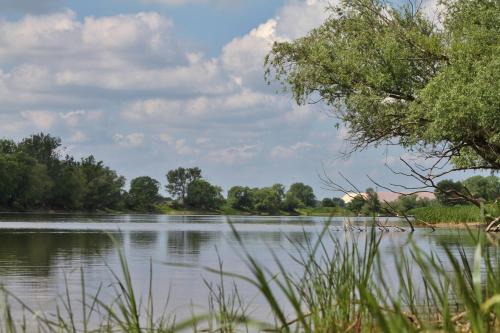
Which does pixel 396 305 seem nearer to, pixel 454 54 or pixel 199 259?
pixel 454 54

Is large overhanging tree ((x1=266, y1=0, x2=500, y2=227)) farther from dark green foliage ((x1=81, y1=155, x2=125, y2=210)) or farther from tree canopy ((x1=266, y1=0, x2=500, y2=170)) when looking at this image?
dark green foliage ((x1=81, y1=155, x2=125, y2=210))

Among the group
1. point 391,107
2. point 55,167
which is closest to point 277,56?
point 391,107

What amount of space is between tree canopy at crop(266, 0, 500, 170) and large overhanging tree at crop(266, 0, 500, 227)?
0.10 feet

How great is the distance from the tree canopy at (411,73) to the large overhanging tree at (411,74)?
0.03 metres

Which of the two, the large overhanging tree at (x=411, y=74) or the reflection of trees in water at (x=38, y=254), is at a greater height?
the large overhanging tree at (x=411, y=74)

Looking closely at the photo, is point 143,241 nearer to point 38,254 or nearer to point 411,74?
point 38,254

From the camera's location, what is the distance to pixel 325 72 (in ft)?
88.6

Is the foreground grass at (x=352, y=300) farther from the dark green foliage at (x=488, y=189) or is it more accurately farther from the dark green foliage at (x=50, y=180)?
the dark green foliage at (x=50, y=180)

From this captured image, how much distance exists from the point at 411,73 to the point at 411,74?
0.14 feet

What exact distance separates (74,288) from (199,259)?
11471 mm

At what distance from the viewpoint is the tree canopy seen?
902 inches

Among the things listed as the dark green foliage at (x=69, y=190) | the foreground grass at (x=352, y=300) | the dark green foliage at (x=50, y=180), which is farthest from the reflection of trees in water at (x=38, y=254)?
Answer: the dark green foliage at (x=69, y=190)

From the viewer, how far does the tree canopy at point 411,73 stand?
75.2 feet

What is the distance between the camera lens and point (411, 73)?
26453 mm
